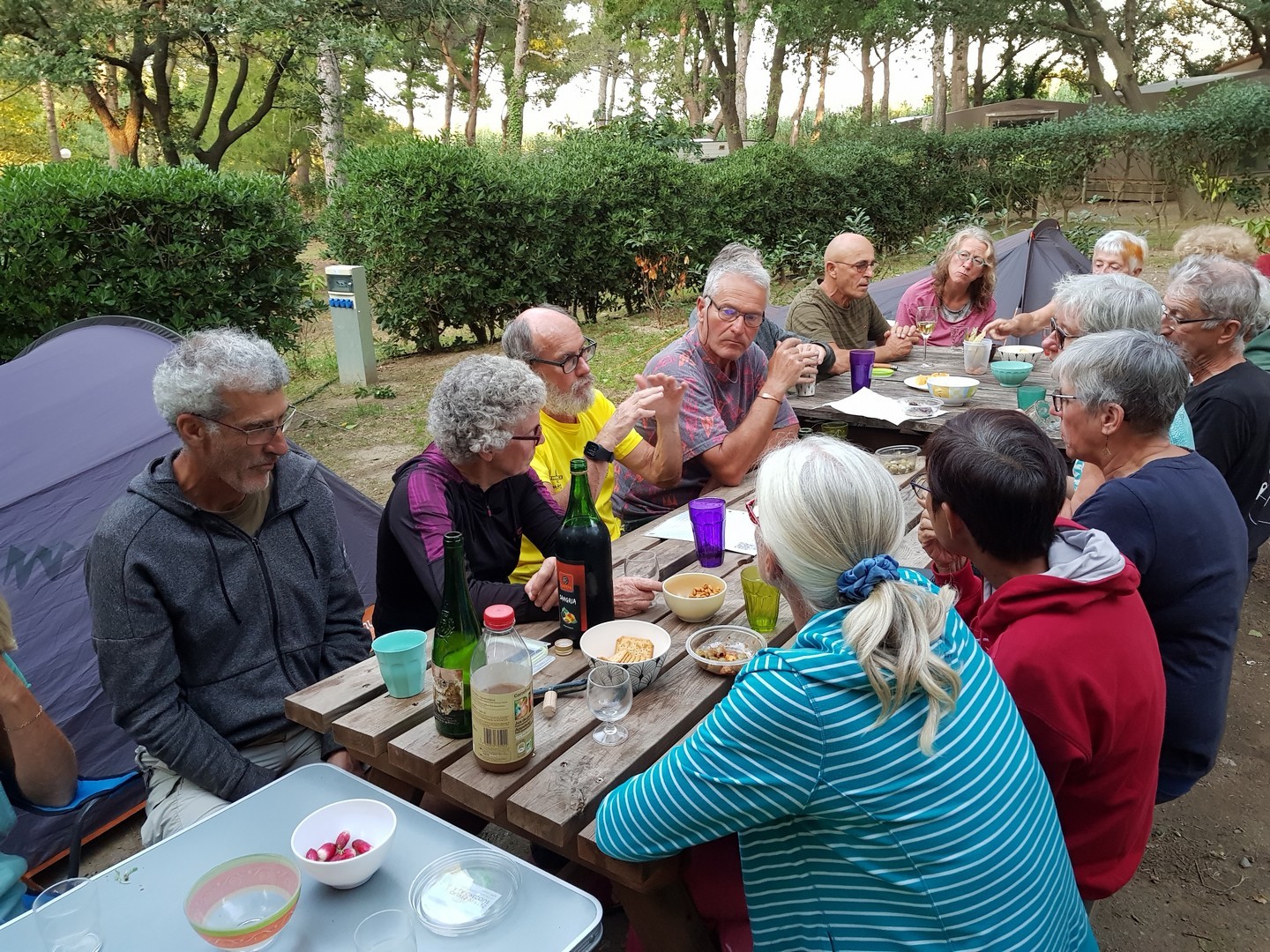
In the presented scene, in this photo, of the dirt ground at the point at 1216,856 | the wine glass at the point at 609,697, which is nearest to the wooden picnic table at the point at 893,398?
the dirt ground at the point at 1216,856

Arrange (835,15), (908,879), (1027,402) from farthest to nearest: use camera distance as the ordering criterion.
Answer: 1. (835,15)
2. (1027,402)
3. (908,879)

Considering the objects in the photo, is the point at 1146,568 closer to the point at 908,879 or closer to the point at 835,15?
the point at 908,879

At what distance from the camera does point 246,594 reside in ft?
7.36

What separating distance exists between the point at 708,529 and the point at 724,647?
18.7 inches

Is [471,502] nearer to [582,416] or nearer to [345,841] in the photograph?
[582,416]

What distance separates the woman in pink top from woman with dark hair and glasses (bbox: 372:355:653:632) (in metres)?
3.08

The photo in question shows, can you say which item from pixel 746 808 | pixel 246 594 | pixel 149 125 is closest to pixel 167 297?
pixel 246 594

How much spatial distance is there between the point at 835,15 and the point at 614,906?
2105 centimetres

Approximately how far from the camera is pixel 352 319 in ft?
25.8

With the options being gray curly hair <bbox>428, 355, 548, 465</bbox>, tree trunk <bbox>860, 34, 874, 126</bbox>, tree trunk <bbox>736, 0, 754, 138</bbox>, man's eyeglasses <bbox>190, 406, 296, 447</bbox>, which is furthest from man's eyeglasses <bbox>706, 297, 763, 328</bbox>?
tree trunk <bbox>860, 34, 874, 126</bbox>

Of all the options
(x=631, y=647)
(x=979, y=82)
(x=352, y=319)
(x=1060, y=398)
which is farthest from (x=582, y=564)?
(x=979, y=82)

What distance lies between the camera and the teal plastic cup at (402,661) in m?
1.81

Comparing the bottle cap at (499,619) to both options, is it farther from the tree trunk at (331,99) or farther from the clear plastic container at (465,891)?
the tree trunk at (331,99)

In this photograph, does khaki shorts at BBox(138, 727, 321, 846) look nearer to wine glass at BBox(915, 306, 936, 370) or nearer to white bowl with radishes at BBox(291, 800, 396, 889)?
white bowl with radishes at BBox(291, 800, 396, 889)
